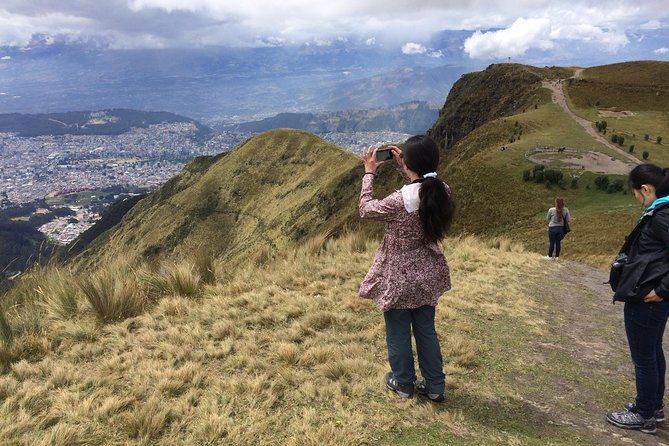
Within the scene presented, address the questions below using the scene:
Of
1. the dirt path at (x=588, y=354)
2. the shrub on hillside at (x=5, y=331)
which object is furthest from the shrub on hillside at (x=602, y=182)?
the shrub on hillside at (x=5, y=331)

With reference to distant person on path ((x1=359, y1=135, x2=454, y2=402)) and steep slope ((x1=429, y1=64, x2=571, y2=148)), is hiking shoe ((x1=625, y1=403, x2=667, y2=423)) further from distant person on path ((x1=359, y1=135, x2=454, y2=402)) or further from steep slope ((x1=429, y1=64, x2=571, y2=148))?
steep slope ((x1=429, y1=64, x2=571, y2=148))

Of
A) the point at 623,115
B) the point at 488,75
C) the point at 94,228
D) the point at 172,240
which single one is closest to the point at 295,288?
the point at 623,115

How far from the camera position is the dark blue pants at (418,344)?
397 centimetres

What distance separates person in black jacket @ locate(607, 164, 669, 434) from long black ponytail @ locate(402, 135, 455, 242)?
1655mm

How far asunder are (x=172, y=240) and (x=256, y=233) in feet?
61.0

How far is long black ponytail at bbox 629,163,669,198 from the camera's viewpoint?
3.53 m

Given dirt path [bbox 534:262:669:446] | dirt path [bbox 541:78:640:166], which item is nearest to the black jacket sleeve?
dirt path [bbox 534:262:669:446]

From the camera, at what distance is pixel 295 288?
7590 millimetres

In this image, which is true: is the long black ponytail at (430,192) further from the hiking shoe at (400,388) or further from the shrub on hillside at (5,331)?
the shrub on hillside at (5,331)

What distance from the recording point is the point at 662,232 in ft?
11.0

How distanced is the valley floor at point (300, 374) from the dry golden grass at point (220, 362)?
18 mm

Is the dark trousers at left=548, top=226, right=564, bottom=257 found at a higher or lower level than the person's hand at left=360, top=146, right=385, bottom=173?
lower

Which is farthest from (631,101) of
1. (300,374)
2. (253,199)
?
(300,374)

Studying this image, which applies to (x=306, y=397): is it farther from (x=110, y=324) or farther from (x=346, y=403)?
(x=110, y=324)
